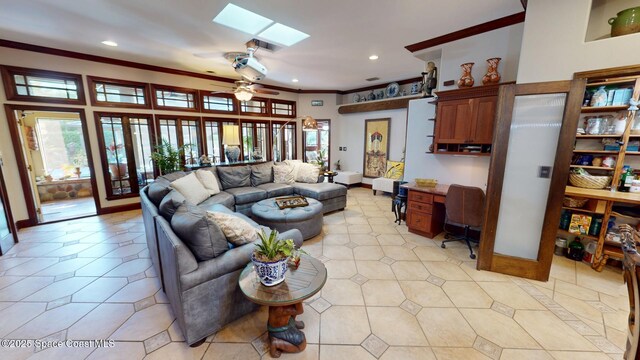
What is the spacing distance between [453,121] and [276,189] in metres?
3.22

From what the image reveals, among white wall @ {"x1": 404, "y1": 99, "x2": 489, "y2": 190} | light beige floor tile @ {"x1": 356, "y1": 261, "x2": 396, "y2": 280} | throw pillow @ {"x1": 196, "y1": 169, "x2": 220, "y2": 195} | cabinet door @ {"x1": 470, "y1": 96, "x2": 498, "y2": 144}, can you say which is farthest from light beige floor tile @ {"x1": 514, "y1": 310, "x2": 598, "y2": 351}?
throw pillow @ {"x1": 196, "y1": 169, "x2": 220, "y2": 195}

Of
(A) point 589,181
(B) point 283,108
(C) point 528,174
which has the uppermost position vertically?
(B) point 283,108

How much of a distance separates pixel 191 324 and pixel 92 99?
4.93 meters

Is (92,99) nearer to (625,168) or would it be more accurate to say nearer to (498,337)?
(498,337)

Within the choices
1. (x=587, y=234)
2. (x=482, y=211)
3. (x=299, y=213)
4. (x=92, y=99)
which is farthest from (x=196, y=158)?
(x=587, y=234)

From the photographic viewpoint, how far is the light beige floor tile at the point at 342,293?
220 centimetres

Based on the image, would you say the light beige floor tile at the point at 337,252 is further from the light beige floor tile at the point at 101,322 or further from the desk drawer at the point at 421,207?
the light beige floor tile at the point at 101,322

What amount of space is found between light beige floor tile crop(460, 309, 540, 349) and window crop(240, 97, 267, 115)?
6.13 metres

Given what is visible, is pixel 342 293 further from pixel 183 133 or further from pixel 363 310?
pixel 183 133

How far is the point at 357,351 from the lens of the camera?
168cm

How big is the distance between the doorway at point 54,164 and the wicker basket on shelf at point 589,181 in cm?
764

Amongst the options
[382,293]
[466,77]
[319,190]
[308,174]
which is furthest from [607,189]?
[308,174]

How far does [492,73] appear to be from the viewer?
9.77 feet

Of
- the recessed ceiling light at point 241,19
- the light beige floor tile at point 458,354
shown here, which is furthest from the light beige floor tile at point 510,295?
the recessed ceiling light at point 241,19
